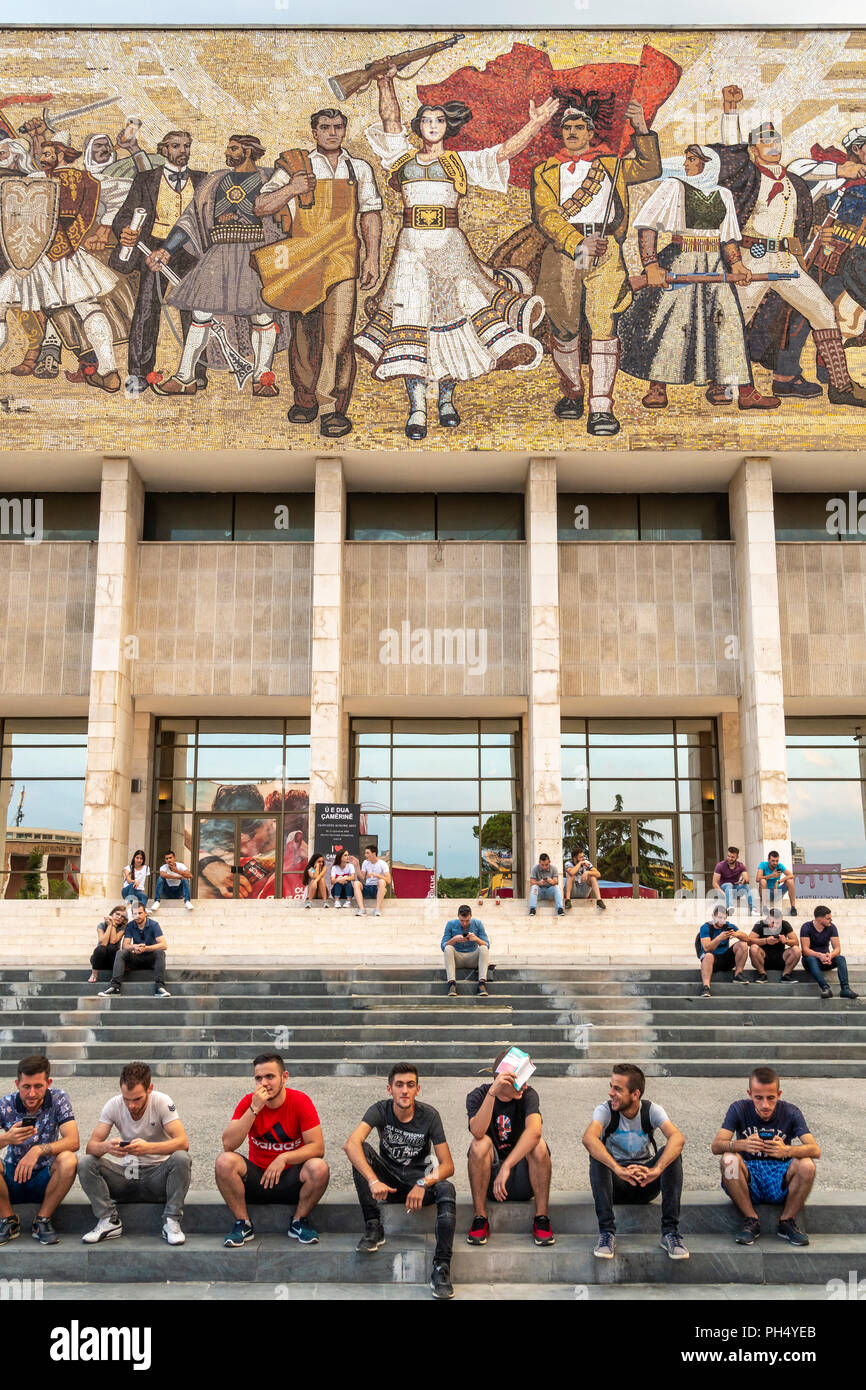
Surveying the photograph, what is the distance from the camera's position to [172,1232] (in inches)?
240

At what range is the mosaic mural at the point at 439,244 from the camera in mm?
22625

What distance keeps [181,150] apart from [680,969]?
1879 centimetres

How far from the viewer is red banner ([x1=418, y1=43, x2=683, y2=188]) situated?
2283cm

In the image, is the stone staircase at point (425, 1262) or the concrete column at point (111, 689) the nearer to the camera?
the stone staircase at point (425, 1262)

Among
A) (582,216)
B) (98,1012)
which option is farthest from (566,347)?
(98,1012)

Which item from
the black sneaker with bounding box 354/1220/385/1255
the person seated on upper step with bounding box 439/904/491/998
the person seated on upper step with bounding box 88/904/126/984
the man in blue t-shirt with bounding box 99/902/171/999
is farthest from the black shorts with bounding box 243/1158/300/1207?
the person seated on upper step with bounding box 88/904/126/984

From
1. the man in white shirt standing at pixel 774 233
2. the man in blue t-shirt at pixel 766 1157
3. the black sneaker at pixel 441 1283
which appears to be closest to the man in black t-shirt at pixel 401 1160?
the black sneaker at pixel 441 1283

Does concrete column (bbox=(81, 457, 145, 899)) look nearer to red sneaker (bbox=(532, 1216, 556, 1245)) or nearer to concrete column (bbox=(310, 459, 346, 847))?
concrete column (bbox=(310, 459, 346, 847))

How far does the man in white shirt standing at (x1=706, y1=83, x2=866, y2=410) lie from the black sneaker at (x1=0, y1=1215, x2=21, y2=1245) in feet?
66.4

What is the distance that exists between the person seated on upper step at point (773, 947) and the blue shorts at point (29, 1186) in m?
9.41

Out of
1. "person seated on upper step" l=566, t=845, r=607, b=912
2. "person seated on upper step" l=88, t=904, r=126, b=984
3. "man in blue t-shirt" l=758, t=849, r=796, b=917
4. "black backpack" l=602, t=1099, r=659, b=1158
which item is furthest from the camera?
"person seated on upper step" l=566, t=845, r=607, b=912

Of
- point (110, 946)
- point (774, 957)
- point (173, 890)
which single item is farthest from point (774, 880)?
point (110, 946)

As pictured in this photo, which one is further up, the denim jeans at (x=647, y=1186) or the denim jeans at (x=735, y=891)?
the denim jeans at (x=735, y=891)

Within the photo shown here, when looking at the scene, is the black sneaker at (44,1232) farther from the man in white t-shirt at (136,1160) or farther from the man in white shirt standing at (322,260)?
the man in white shirt standing at (322,260)
